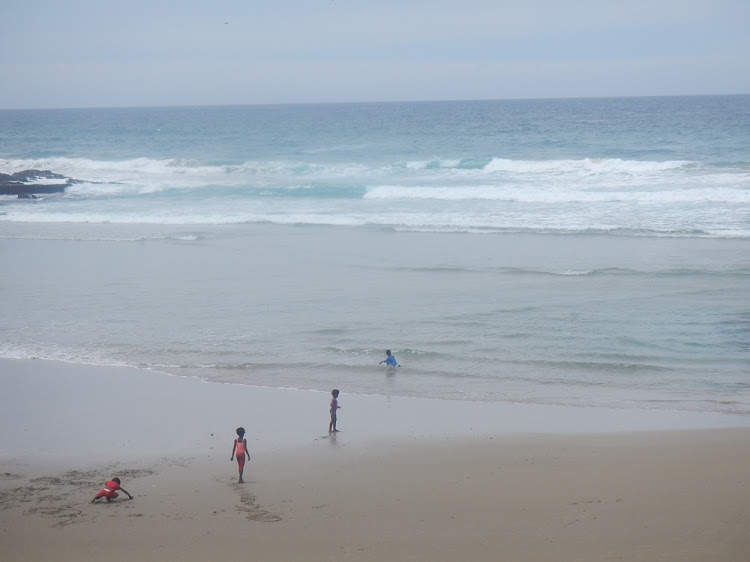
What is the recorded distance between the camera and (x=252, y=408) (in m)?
11.7

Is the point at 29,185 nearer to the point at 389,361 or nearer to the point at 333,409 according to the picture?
the point at 389,361

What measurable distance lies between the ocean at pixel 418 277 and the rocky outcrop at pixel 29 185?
0.93 meters

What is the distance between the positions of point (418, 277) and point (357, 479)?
11265 millimetres

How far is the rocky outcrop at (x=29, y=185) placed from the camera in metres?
39.1

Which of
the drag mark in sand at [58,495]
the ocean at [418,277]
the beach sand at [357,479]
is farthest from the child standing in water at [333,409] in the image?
the drag mark in sand at [58,495]

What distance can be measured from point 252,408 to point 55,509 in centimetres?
374

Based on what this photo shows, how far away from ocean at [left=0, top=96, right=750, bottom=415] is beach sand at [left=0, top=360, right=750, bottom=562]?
1.28 metres

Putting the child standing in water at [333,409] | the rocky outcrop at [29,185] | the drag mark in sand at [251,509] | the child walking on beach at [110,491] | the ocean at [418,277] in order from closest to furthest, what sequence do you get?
the drag mark in sand at [251,509], the child walking on beach at [110,491], the child standing in water at [333,409], the ocean at [418,277], the rocky outcrop at [29,185]

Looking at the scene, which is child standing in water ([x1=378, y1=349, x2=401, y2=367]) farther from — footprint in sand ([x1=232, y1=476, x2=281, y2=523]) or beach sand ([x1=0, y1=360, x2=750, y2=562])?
footprint in sand ([x1=232, y1=476, x2=281, y2=523])

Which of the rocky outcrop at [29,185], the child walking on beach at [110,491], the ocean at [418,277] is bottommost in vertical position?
the child walking on beach at [110,491]

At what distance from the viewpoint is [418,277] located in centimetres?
2009

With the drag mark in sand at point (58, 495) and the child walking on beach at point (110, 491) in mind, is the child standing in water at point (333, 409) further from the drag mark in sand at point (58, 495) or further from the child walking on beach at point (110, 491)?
the child walking on beach at point (110, 491)

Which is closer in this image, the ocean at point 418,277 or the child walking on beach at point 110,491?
the child walking on beach at point 110,491

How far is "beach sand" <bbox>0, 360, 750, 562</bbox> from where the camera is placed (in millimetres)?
7473
